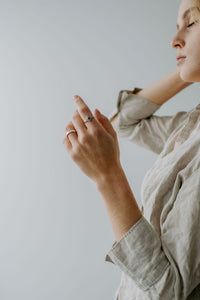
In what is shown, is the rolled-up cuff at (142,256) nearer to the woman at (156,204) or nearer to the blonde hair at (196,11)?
the woman at (156,204)

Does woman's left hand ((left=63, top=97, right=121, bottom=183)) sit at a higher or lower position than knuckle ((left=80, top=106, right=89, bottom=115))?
lower

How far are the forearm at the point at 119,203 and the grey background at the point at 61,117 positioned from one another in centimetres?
61

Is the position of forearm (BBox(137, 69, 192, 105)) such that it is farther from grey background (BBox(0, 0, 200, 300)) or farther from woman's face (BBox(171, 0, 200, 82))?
woman's face (BBox(171, 0, 200, 82))

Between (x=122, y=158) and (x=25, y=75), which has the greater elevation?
(x=25, y=75)

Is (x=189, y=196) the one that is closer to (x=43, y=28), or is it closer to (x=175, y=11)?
(x=175, y=11)

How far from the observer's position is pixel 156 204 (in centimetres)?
56

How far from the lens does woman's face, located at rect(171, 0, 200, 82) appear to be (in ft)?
2.04

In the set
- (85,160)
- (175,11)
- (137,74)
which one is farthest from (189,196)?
(175,11)

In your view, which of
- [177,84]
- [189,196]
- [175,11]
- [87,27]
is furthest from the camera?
[87,27]

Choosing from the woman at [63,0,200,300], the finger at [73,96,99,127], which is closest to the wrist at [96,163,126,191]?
the woman at [63,0,200,300]

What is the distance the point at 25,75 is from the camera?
1.23m

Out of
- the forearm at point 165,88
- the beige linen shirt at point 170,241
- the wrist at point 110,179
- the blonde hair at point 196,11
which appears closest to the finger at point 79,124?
the wrist at point 110,179

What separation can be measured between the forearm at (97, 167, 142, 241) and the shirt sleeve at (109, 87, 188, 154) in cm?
48

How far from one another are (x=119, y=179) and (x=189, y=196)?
137 mm
